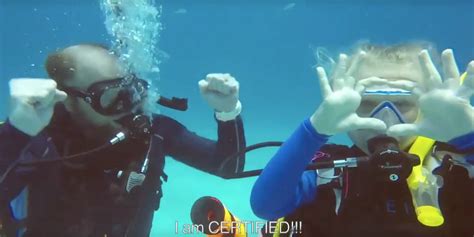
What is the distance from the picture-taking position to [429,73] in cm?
200

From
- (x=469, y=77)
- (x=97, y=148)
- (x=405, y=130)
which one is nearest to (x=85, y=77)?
(x=97, y=148)

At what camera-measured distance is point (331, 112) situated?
2.03 meters

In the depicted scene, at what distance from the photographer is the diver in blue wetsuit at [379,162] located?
203 cm

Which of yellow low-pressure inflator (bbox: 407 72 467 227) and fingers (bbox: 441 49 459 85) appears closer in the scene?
fingers (bbox: 441 49 459 85)

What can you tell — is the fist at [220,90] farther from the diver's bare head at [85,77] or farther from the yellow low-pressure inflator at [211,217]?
the yellow low-pressure inflator at [211,217]

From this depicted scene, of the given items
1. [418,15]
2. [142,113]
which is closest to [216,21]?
[418,15]

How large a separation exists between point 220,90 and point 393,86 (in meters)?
0.92

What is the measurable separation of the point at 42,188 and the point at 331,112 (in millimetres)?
1806

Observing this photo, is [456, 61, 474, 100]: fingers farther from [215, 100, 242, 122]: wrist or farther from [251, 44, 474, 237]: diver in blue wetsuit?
[215, 100, 242, 122]: wrist

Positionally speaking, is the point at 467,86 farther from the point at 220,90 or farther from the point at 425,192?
the point at 220,90

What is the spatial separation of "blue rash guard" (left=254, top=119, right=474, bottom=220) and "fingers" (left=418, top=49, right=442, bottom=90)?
1.23ft

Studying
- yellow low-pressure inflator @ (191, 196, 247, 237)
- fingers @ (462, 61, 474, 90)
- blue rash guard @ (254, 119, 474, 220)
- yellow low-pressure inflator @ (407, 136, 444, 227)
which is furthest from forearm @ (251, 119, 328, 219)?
yellow low-pressure inflator @ (191, 196, 247, 237)

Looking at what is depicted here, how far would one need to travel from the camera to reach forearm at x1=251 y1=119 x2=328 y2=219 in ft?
A: 7.09

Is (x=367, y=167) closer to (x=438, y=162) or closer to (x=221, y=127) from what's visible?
(x=438, y=162)
